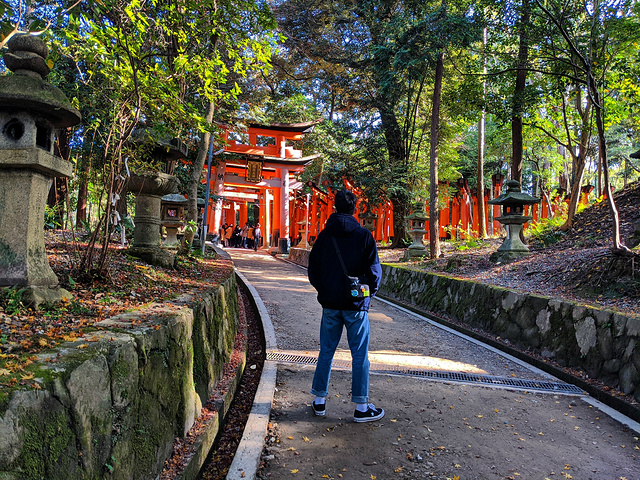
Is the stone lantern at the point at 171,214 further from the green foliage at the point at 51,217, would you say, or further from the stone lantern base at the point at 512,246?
the stone lantern base at the point at 512,246

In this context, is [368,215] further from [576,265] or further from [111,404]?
[111,404]

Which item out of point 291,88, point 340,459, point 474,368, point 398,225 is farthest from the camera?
point 291,88

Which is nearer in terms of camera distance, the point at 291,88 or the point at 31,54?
the point at 31,54

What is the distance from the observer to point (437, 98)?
12156mm

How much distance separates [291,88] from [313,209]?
313 inches

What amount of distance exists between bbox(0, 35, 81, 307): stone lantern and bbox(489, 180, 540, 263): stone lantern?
947cm

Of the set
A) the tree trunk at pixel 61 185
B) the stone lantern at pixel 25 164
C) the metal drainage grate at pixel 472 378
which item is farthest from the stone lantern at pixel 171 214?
the stone lantern at pixel 25 164

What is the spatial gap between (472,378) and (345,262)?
7.68 feet

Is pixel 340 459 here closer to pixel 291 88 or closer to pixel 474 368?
pixel 474 368

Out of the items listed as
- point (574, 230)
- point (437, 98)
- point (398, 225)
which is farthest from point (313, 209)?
point (574, 230)

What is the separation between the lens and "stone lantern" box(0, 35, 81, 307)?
3.19 meters

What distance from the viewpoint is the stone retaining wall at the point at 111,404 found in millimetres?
1409

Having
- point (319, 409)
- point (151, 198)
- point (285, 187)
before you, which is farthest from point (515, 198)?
point (285, 187)

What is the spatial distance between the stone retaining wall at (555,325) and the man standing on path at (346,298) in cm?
268
